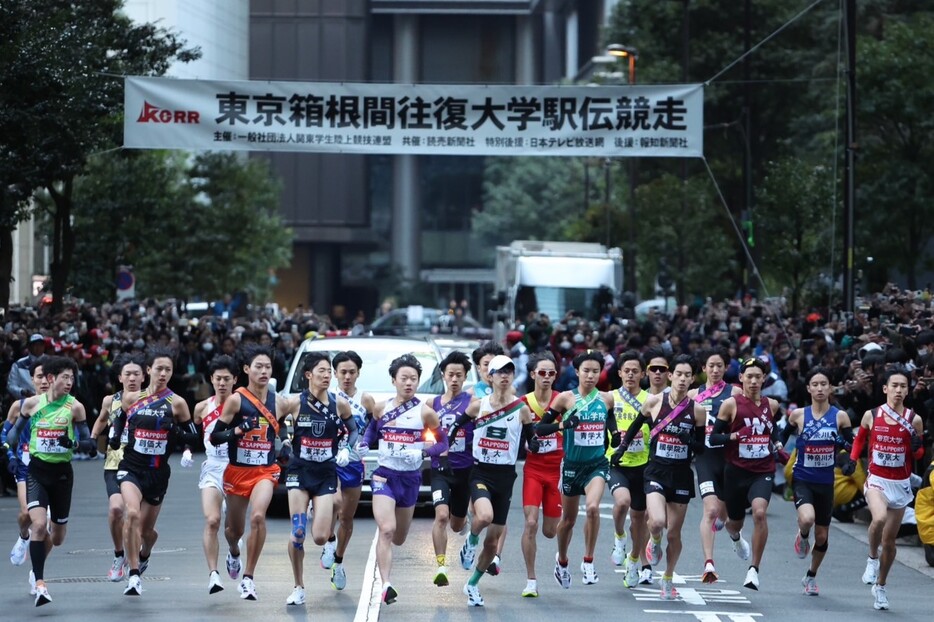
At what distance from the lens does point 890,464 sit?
13508 mm

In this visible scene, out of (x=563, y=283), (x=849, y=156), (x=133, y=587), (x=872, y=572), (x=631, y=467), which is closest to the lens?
(x=133, y=587)

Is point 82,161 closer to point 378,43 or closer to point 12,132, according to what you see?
point 12,132

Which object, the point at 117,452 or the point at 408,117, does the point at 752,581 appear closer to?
the point at 117,452

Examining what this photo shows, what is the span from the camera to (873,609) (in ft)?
42.8

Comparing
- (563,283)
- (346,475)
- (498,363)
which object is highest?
(563,283)

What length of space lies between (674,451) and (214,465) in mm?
3416

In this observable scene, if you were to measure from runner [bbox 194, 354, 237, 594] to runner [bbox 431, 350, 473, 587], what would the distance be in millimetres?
1516

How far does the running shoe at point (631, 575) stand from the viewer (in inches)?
548

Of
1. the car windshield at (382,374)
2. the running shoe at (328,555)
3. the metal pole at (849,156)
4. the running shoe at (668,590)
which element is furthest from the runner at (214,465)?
the metal pole at (849,156)

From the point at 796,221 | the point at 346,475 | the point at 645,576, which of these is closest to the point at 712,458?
the point at 645,576

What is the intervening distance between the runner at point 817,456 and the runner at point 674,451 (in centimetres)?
79

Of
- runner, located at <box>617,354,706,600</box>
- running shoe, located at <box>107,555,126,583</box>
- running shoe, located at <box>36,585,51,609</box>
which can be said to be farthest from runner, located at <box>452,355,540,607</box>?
running shoe, located at <box>36,585,51,609</box>

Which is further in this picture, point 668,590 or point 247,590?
point 668,590

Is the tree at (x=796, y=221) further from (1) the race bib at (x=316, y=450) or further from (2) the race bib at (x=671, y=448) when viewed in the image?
(1) the race bib at (x=316, y=450)
